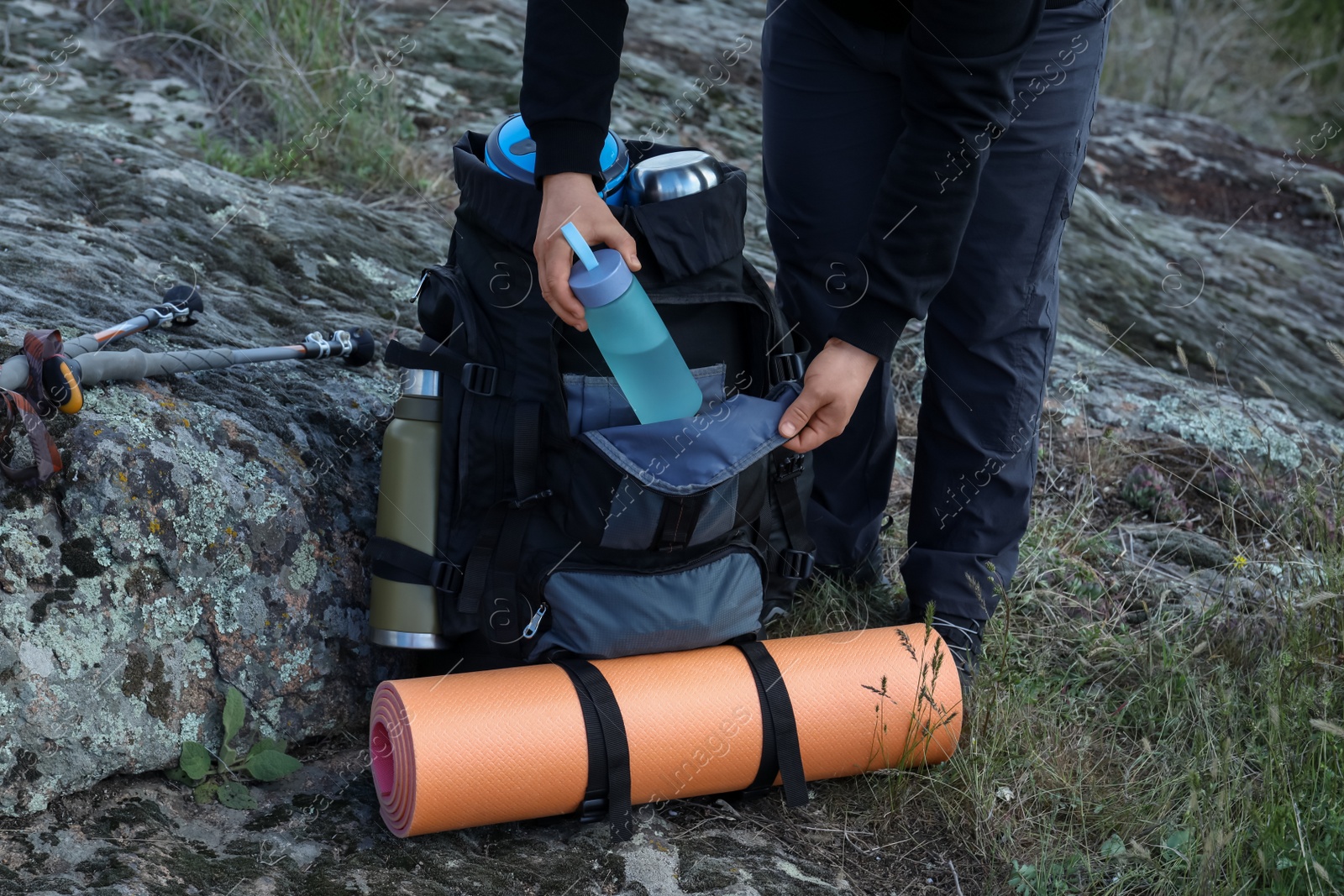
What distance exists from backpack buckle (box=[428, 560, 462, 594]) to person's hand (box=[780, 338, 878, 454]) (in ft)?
2.41

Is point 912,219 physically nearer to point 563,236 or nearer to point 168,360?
point 563,236

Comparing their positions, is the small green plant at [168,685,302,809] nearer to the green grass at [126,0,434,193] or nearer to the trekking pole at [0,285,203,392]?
the trekking pole at [0,285,203,392]

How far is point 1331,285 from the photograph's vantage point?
5.54m

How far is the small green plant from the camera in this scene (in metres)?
1.98

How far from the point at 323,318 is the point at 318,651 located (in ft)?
3.70

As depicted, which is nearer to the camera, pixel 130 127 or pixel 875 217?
pixel 875 217

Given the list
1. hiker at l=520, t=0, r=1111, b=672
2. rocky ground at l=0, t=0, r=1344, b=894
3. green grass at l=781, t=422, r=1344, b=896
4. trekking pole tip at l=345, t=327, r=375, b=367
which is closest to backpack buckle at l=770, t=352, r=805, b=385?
hiker at l=520, t=0, r=1111, b=672

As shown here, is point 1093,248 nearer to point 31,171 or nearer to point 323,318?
point 323,318

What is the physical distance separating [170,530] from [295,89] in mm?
2725

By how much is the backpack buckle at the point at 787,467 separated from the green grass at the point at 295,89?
2.36 meters

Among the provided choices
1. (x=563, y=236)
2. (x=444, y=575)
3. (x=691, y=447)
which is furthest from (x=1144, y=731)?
(x=563, y=236)

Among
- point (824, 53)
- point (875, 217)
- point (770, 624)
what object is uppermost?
point (824, 53)

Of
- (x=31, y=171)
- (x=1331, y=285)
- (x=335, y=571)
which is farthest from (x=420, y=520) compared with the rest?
(x=1331, y=285)

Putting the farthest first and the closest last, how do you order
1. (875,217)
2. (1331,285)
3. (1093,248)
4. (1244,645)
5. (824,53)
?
(1331,285) → (1093,248) → (1244,645) → (824,53) → (875,217)
